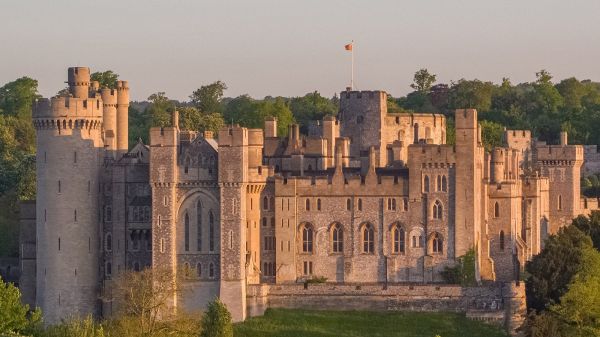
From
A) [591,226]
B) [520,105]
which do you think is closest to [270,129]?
[591,226]

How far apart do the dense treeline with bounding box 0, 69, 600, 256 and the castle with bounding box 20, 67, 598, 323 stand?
25557 mm

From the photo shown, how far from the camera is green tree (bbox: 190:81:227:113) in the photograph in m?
156

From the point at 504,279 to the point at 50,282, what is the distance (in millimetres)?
22865

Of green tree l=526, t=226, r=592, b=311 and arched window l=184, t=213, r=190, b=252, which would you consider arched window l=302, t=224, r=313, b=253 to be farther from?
green tree l=526, t=226, r=592, b=311

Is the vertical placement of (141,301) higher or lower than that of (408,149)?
lower

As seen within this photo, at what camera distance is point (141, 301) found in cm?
10131

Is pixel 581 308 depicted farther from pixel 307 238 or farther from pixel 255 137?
pixel 255 137

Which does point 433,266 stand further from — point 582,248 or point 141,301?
point 141,301

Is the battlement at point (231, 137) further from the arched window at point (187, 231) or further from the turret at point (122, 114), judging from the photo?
the turret at point (122, 114)

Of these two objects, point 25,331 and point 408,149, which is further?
point 408,149

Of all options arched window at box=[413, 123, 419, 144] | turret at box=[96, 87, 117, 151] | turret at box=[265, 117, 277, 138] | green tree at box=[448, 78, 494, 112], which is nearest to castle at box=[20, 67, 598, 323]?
turret at box=[96, 87, 117, 151]

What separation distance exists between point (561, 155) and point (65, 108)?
29.2 meters

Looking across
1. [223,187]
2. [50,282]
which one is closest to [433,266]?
[223,187]

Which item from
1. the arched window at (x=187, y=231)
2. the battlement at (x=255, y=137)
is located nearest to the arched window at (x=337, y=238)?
the battlement at (x=255, y=137)
